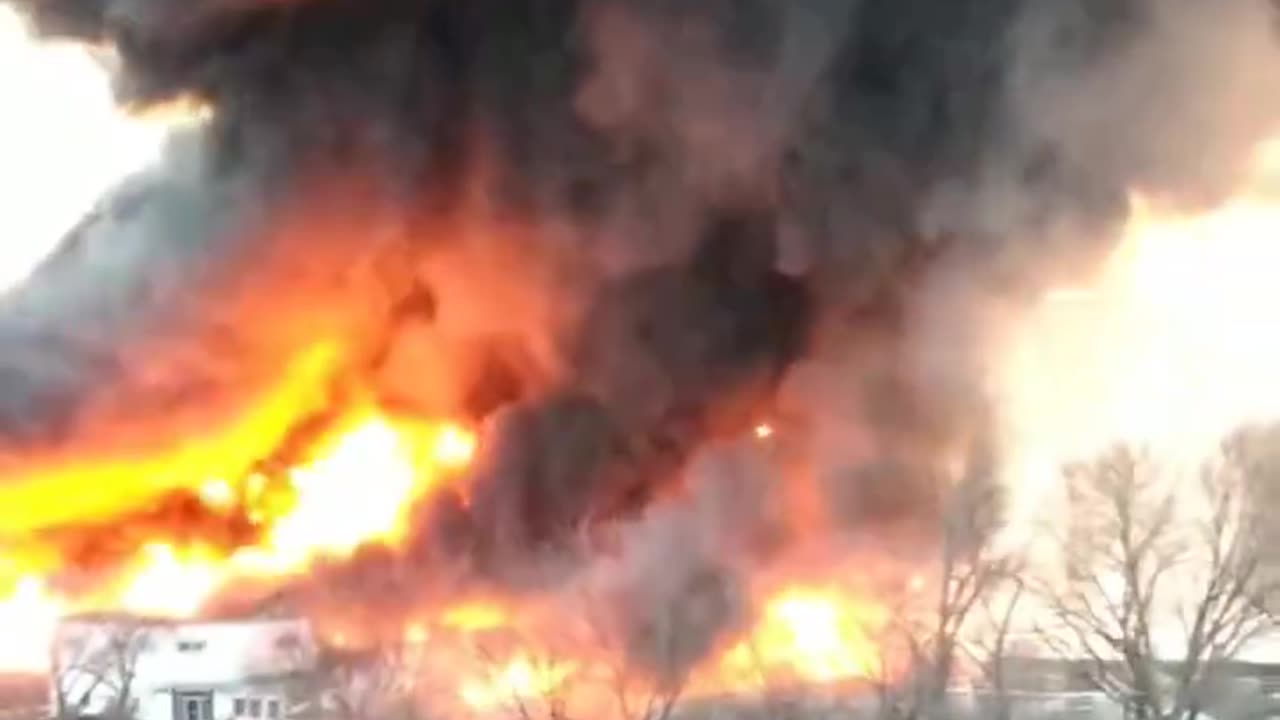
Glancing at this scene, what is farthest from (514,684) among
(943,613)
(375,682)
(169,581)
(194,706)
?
(943,613)

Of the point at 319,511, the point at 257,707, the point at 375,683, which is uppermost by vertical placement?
the point at 319,511

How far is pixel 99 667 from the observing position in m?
13.9

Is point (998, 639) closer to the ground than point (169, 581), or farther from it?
closer to the ground

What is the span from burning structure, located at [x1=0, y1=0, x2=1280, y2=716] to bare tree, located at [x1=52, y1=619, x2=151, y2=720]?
0.38 metres

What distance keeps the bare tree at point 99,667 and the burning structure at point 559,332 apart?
0.38 metres

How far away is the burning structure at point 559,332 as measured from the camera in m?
11.4

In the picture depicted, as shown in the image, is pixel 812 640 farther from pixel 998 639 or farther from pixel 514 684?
pixel 514 684

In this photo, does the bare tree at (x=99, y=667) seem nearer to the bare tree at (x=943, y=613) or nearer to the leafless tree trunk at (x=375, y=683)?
the leafless tree trunk at (x=375, y=683)

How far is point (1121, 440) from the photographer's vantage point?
517 inches

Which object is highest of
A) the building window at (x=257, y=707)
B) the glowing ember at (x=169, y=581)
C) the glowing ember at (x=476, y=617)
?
the glowing ember at (x=169, y=581)

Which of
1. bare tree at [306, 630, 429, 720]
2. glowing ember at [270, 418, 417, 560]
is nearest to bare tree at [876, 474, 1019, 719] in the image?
bare tree at [306, 630, 429, 720]

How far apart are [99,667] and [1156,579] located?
789 cm

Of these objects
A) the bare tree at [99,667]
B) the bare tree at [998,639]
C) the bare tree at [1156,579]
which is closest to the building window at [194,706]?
the bare tree at [99,667]

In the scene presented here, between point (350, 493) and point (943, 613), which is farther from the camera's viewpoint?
point (943, 613)
